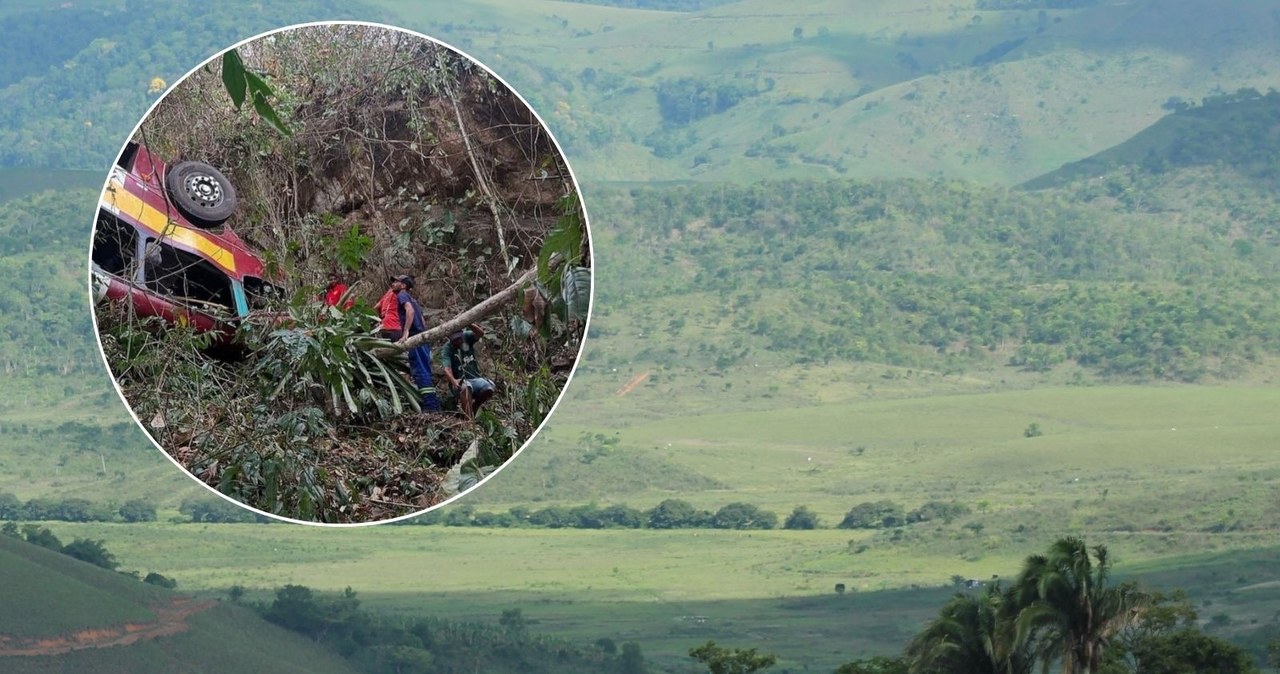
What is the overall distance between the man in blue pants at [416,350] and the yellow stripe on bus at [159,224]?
0.72ft

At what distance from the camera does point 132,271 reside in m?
2.49

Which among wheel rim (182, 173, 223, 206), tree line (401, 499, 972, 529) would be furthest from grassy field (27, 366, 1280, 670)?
wheel rim (182, 173, 223, 206)

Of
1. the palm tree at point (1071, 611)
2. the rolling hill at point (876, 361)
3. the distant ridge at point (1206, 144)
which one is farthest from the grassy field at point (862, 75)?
the palm tree at point (1071, 611)

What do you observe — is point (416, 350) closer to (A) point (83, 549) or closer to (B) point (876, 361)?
(A) point (83, 549)

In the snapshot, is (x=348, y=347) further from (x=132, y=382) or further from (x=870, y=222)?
(x=870, y=222)

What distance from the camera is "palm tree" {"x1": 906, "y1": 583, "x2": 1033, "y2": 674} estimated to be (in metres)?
20.9

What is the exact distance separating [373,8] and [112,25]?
16.3 meters

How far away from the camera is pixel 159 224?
8.18 ft

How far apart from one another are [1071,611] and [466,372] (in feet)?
56.5

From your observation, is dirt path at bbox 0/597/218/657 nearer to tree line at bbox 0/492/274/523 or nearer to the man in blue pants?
tree line at bbox 0/492/274/523

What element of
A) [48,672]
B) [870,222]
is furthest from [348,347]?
[870,222]

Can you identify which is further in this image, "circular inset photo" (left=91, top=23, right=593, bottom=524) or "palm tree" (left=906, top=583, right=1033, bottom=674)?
"palm tree" (left=906, top=583, right=1033, bottom=674)

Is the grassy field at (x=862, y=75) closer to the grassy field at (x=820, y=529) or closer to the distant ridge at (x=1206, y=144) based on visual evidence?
the distant ridge at (x=1206, y=144)

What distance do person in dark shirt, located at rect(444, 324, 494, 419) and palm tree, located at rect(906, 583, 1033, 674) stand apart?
60.5 ft
